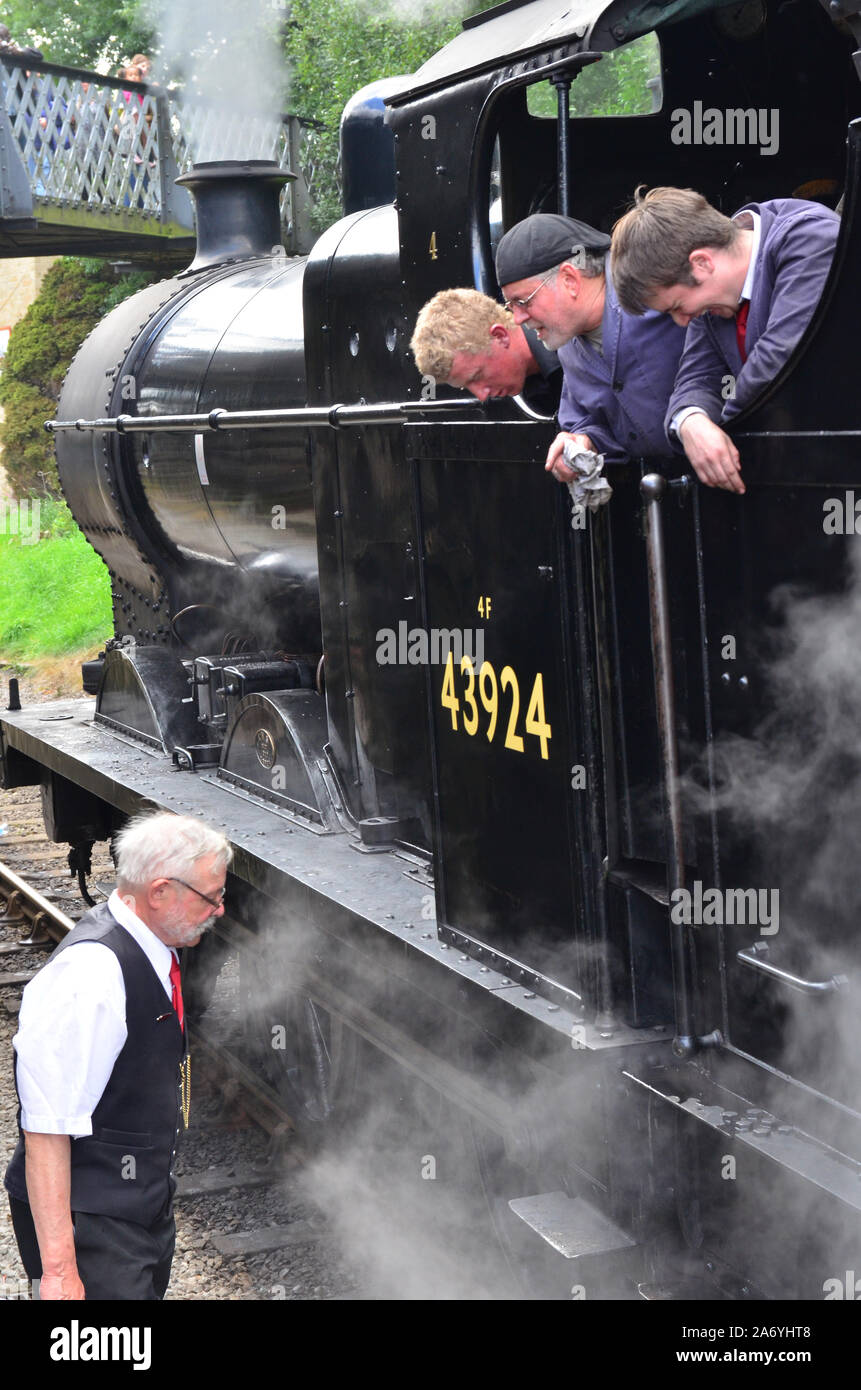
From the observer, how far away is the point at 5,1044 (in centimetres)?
585

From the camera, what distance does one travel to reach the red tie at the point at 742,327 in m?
2.43

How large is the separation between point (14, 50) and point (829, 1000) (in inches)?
612

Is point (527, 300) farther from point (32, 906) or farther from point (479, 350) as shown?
point (32, 906)

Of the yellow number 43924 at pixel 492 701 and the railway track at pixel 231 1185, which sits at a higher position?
the yellow number 43924 at pixel 492 701

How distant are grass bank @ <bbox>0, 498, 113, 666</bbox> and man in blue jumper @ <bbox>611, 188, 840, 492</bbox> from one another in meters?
11.6

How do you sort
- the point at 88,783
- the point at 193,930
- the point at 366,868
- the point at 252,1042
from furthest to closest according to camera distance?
the point at 88,783, the point at 252,1042, the point at 366,868, the point at 193,930

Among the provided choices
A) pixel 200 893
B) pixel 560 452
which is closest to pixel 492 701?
pixel 560 452

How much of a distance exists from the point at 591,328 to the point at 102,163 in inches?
599

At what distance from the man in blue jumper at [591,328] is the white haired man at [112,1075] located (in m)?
0.98

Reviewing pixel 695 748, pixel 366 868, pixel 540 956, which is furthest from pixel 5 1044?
pixel 695 748

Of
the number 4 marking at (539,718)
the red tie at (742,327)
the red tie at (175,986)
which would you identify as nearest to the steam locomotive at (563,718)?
the number 4 marking at (539,718)

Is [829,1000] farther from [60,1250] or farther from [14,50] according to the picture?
[14,50]

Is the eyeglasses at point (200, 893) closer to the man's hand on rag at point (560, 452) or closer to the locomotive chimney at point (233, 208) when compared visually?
the man's hand on rag at point (560, 452)

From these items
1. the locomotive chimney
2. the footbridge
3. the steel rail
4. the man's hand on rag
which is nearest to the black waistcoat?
the man's hand on rag
